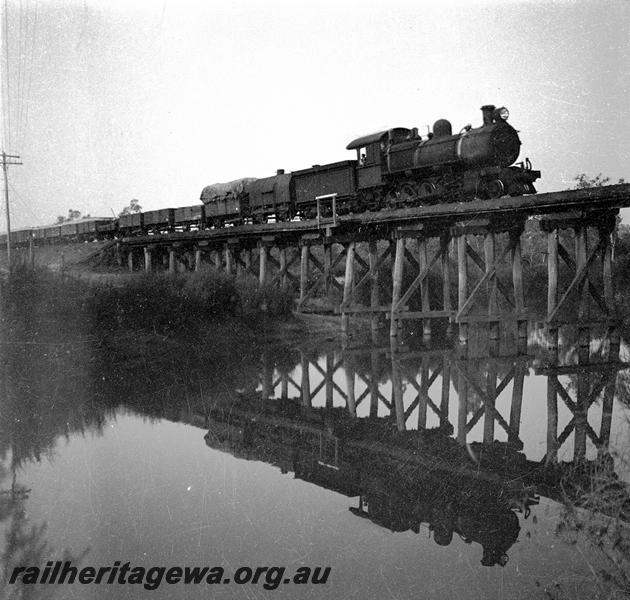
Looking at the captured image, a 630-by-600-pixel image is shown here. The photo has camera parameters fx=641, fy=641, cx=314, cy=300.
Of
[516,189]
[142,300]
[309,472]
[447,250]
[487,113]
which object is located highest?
[487,113]

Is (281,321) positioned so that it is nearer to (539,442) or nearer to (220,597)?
(539,442)

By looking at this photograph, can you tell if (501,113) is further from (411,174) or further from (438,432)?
(438,432)

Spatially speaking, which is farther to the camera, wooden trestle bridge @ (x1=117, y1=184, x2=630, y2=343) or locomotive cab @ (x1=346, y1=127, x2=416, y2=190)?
locomotive cab @ (x1=346, y1=127, x2=416, y2=190)

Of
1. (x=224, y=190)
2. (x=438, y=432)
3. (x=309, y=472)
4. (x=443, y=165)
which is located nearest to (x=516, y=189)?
(x=443, y=165)

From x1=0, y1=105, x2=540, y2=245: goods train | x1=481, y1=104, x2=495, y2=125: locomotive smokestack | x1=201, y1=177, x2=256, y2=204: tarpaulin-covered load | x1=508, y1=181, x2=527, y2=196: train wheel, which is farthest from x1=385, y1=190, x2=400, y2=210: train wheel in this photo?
x1=201, y1=177, x2=256, y2=204: tarpaulin-covered load

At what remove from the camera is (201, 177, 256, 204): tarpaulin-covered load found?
24438mm

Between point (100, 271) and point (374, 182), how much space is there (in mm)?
15107

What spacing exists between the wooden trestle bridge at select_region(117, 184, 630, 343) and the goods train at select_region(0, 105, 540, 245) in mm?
741

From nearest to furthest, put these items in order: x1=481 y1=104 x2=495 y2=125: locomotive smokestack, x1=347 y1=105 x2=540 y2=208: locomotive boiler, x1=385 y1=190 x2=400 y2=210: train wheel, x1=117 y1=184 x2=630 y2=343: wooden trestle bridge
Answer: x1=117 y1=184 x2=630 y2=343: wooden trestle bridge < x1=347 y1=105 x2=540 y2=208: locomotive boiler < x1=481 y1=104 x2=495 y2=125: locomotive smokestack < x1=385 y1=190 x2=400 y2=210: train wheel

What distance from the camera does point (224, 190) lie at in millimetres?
25422

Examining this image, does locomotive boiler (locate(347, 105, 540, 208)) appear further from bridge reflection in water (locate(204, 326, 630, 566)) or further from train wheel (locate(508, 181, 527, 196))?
bridge reflection in water (locate(204, 326, 630, 566))

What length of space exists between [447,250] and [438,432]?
9.69m

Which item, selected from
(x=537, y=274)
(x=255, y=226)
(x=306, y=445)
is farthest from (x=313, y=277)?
(x=306, y=445)

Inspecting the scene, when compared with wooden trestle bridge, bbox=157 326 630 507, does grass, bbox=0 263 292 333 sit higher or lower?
higher
